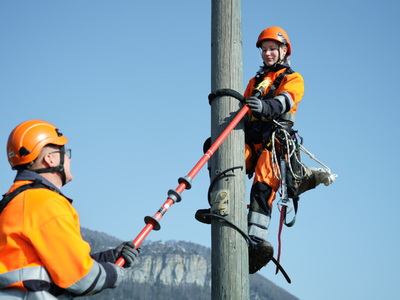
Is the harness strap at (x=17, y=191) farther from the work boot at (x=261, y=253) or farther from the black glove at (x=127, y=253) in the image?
the work boot at (x=261, y=253)

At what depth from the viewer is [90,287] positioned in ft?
10.9

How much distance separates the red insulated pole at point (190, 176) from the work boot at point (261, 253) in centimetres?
90

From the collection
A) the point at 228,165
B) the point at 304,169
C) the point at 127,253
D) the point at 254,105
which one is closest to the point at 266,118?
the point at 254,105

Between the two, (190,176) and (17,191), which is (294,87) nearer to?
(190,176)

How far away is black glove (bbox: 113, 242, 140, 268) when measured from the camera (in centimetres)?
384

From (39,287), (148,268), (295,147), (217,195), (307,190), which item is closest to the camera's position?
(39,287)

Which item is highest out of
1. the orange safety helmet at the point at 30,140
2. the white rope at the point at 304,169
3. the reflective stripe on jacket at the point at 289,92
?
the reflective stripe on jacket at the point at 289,92

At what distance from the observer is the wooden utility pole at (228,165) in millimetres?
4027

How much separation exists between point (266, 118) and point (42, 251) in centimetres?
261

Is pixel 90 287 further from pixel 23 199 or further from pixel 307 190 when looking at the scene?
pixel 307 190

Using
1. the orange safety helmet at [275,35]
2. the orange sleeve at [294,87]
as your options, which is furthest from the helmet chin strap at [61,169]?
the orange safety helmet at [275,35]

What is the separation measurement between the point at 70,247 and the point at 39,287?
0.33 metres

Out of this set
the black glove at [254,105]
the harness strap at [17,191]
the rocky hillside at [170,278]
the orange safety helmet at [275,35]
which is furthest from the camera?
the rocky hillside at [170,278]

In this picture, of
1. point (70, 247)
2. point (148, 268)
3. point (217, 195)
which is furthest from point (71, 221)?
point (148, 268)
